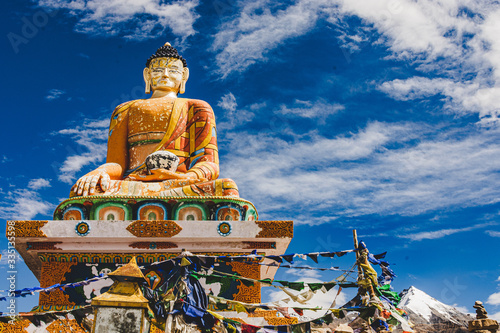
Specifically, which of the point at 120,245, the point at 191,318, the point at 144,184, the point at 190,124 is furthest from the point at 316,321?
the point at 190,124

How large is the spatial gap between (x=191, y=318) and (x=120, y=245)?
8.08 feet

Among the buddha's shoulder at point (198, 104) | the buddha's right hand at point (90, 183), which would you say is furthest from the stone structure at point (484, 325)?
A: the buddha's right hand at point (90, 183)

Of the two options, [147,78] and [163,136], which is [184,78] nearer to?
[147,78]

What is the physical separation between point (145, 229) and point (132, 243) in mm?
296

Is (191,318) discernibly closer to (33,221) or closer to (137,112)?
(33,221)

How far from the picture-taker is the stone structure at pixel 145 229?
616cm

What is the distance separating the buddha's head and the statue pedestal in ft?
14.6

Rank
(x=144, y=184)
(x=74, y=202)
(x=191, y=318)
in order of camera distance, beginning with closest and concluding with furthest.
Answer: (x=191, y=318), (x=74, y=202), (x=144, y=184)

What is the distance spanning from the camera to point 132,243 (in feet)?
20.6

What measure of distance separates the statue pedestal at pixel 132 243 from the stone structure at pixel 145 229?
0.5 inches

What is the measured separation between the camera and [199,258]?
453 centimetres

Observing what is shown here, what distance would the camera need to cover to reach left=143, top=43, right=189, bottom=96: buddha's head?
991cm

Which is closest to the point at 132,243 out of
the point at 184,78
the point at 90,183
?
the point at 90,183

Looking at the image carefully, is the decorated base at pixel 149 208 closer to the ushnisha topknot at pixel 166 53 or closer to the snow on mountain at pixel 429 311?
the ushnisha topknot at pixel 166 53
